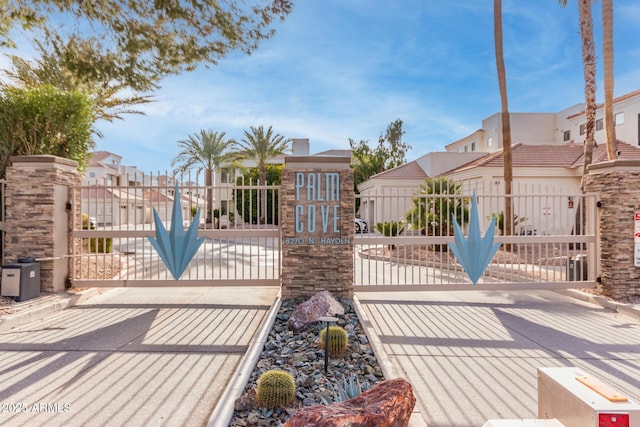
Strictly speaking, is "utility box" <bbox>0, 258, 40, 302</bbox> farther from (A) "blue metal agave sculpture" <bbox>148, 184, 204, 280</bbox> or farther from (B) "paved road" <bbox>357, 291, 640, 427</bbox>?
(B) "paved road" <bbox>357, 291, 640, 427</bbox>

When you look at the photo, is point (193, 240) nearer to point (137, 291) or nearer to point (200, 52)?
point (137, 291)

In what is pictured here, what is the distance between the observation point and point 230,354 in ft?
16.8

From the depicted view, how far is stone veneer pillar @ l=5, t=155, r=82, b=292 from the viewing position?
7.77 meters

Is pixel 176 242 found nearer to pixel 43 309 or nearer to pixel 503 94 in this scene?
pixel 43 309

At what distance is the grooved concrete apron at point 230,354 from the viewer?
3.79 meters

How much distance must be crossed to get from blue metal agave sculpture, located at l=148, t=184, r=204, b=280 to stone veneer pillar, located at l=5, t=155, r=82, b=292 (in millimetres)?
2414

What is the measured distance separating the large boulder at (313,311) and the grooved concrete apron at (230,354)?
75 centimetres

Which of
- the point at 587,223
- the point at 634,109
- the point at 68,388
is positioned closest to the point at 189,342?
the point at 68,388

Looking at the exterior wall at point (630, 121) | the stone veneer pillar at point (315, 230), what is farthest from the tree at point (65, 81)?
the exterior wall at point (630, 121)

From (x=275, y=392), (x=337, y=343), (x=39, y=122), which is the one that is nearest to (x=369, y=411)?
(x=275, y=392)

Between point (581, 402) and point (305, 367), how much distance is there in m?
2.94

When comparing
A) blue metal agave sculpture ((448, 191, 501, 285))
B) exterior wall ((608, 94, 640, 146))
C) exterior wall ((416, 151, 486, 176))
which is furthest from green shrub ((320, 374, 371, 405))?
exterior wall ((608, 94, 640, 146))

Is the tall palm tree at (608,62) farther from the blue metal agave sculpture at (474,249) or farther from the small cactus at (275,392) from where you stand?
the small cactus at (275,392)

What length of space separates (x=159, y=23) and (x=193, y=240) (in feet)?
25.8
